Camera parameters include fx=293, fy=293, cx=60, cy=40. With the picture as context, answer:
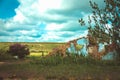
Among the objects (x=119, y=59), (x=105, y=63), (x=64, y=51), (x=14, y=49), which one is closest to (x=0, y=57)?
(x=14, y=49)

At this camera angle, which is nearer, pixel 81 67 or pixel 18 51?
pixel 81 67

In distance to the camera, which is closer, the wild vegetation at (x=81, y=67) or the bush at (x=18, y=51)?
the wild vegetation at (x=81, y=67)

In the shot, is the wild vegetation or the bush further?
the bush

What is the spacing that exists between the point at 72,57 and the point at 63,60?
96 cm

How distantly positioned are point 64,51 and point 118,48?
745 cm

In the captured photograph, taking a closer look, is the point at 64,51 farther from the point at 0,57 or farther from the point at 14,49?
the point at 14,49

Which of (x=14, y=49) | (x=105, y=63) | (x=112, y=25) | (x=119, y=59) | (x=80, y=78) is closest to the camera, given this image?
(x=80, y=78)

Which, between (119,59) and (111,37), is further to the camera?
(119,59)

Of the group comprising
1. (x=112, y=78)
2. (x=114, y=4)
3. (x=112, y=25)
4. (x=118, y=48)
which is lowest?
(x=112, y=78)

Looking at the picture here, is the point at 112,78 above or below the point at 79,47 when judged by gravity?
below

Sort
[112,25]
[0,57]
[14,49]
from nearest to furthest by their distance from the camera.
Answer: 1. [112,25]
2. [0,57]
3. [14,49]

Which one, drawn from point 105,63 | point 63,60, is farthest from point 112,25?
point 63,60

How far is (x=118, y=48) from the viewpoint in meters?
19.0

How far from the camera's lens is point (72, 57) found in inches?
984
